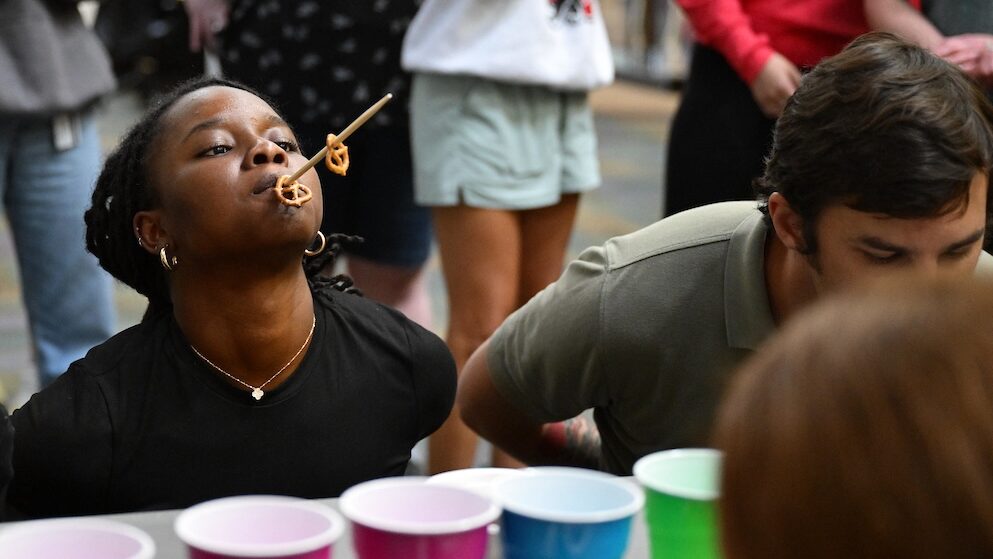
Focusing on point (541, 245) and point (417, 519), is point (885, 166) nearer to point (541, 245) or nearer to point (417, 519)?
point (417, 519)

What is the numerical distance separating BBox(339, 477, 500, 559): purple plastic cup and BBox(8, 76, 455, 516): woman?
537 millimetres

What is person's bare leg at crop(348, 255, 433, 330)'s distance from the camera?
9.24ft

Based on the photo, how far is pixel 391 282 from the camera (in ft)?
9.29

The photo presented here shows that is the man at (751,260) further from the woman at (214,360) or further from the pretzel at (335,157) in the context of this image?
the pretzel at (335,157)

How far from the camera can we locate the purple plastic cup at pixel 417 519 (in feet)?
3.42

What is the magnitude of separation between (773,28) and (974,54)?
374mm

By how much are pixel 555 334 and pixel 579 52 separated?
82 centimetres

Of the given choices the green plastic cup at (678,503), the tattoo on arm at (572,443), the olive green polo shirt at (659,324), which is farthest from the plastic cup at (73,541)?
the tattoo on arm at (572,443)

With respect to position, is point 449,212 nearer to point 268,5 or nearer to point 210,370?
point 268,5

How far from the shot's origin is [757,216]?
5.98 feet

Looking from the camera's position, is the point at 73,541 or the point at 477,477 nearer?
the point at 73,541

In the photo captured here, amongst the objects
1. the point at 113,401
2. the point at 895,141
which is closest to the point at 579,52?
the point at 895,141

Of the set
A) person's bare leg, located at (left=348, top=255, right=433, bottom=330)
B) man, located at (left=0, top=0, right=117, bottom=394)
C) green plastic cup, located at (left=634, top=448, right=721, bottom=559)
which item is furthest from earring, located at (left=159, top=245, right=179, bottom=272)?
person's bare leg, located at (left=348, top=255, right=433, bottom=330)

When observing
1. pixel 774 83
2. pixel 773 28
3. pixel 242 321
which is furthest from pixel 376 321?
pixel 773 28
